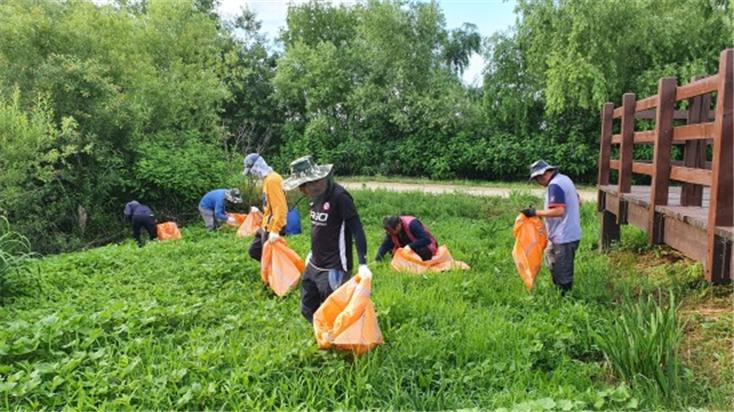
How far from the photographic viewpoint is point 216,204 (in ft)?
38.0

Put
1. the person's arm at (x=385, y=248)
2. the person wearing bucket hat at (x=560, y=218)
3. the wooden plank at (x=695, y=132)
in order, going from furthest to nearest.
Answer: the person's arm at (x=385, y=248) < the person wearing bucket hat at (x=560, y=218) < the wooden plank at (x=695, y=132)

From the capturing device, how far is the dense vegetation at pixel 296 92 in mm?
12242

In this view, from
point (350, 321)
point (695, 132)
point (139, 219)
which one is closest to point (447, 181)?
point (139, 219)

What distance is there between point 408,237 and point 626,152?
2865 mm

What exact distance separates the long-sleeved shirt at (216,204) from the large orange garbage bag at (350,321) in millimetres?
7933

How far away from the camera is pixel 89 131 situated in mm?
12805

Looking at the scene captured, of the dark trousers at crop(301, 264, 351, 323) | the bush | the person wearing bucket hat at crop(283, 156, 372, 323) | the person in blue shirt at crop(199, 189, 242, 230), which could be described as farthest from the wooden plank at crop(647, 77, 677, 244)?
the person in blue shirt at crop(199, 189, 242, 230)

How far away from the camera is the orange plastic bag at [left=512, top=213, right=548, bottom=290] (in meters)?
5.84

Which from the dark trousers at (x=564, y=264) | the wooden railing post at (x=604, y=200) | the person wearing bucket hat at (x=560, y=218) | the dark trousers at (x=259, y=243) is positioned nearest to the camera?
the person wearing bucket hat at (x=560, y=218)

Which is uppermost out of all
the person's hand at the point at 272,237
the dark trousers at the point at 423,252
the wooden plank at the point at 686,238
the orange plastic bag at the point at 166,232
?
the wooden plank at the point at 686,238

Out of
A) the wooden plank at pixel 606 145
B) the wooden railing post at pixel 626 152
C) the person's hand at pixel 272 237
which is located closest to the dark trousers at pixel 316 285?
the person's hand at pixel 272 237

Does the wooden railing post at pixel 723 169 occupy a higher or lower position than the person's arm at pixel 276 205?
higher

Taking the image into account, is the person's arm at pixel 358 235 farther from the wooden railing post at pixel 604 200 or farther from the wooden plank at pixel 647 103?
the wooden railing post at pixel 604 200

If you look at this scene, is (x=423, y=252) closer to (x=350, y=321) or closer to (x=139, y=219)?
(x=350, y=321)
